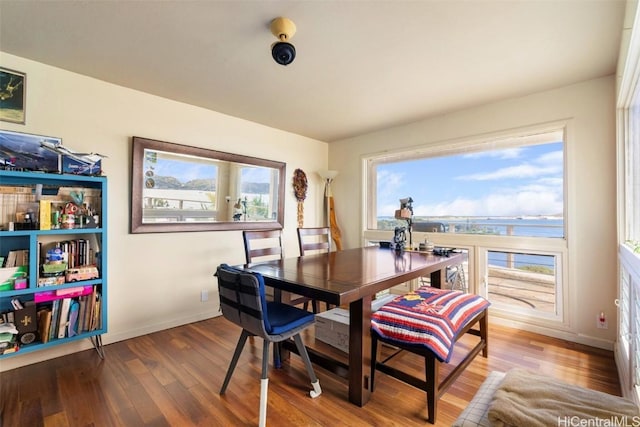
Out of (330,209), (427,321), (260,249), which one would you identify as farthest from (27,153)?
(330,209)

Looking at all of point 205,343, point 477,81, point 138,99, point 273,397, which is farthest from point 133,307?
point 477,81

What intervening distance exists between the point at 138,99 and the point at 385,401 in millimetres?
3227

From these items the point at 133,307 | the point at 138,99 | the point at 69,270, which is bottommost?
the point at 133,307

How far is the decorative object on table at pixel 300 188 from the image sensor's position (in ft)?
13.6

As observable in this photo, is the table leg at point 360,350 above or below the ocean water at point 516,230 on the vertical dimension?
below

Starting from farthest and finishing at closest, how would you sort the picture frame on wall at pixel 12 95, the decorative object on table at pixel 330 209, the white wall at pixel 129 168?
the decorative object on table at pixel 330 209 < the white wall at pixel 129 168 < the picture frame on wall at pixel 12 95

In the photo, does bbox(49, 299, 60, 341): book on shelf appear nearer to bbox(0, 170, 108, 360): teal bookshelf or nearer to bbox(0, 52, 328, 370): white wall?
bbox(0, 170, 108, 360): teal bookshelf

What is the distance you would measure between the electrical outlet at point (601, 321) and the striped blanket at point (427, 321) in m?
1.37

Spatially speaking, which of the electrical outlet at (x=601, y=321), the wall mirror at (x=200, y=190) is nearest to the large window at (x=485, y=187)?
the electrical outlet at (x=601, y=321)

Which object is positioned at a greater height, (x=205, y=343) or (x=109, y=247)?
(x=109, y=247)

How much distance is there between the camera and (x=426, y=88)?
8.70 ft

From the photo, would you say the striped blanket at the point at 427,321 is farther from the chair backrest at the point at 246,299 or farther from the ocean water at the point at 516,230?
the ocean water at the point at 516,230

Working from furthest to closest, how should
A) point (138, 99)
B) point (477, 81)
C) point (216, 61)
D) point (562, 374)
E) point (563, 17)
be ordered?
point (138, 99), point (477, 81), point (216, 61), point (562, 374), point (563, 17)

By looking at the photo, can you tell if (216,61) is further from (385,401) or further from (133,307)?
(385,401)
